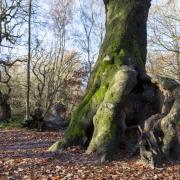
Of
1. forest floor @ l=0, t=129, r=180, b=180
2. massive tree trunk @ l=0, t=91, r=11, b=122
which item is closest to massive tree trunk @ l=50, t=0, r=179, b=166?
forest floor @ l=0, t=129, r=180, b=180

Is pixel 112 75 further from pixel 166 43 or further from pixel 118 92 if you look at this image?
pixel 166 43

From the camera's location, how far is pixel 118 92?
9.34 meters

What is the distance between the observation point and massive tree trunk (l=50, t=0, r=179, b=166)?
30.6 feet

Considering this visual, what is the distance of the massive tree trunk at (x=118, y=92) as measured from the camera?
9.31 metres

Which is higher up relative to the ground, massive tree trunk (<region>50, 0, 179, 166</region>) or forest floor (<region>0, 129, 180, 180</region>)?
massive tree trunk (<region>50, 0, 179, 166</region>)

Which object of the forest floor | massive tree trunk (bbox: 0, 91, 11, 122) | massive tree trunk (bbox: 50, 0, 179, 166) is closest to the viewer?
the forest floor

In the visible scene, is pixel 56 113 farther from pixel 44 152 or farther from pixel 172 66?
pixel 172 66

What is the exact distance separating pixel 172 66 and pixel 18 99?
14.5 m

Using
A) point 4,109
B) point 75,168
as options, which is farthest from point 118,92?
point 4,109

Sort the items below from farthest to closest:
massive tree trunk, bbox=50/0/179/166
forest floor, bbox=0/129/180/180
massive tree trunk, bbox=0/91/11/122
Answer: massive tree trunk, bbox=0/91/11/122 → massive tree trunk, bbox=50/0/179/166 → forest floor, bbox=0/129/180/180

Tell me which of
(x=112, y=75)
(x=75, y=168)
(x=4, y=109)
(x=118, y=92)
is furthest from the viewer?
(x=4, y=109)

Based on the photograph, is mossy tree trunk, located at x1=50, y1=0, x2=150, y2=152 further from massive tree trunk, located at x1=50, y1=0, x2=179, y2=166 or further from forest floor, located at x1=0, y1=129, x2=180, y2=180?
forest floor, located at x1=0, y1=129, x2=180, y2=180

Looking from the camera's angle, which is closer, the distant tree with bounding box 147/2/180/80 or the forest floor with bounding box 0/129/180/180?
the forest floor with bounding box 0/129/180/180

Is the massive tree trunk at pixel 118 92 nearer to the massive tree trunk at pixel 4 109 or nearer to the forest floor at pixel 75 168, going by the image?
the forest floor at pixel 75 168
